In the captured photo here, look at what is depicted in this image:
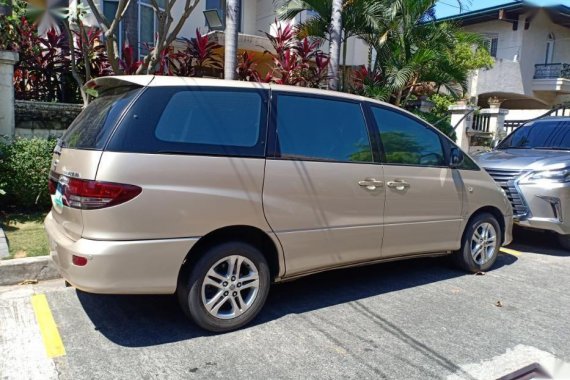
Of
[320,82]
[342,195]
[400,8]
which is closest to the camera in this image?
[342,195]

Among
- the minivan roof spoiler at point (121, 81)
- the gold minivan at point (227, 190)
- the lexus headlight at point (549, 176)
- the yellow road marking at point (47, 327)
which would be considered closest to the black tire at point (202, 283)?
the gold minivan at point (227, 190)

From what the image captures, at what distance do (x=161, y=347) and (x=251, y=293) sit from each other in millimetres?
768

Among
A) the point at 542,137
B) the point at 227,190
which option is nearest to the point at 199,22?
the point at 542,137

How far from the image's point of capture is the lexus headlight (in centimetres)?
636

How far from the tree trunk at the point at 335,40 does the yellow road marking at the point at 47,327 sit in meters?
5.62

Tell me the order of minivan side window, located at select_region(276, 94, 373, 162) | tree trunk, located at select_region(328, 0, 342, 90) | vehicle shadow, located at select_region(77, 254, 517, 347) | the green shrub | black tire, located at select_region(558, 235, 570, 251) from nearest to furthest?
vehicle shadow, located at select_region(77, 254, 517, 347) → minivan side window, located at select_region(276, 94, 373, 162) → the green shrub → black tire, located at select_region(558, 235, 570, 251) → tree trunk, located at select_region(328, 0, 342, 90)

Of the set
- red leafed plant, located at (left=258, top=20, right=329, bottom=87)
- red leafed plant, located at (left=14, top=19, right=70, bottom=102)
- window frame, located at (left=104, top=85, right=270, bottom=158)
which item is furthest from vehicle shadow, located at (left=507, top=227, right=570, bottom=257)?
red leafed plant, located at (left=14, top=19, right=70, bottom=102)

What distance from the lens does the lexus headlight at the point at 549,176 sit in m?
6.36

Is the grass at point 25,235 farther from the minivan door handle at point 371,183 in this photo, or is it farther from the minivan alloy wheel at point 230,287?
the minivan door handle at point 371,183

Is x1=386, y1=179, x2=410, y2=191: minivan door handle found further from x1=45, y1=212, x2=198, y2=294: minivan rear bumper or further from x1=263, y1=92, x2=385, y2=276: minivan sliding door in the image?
x1=45, y1=212, x2=198, y2=294: minivan rear bumper

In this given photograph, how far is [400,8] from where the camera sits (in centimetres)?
1001

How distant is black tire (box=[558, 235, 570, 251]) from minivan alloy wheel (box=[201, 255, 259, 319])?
491 centimetres

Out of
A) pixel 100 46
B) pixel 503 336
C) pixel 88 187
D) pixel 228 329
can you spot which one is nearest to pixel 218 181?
pixel 88 187

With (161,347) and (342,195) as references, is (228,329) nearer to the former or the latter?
(161,347)
